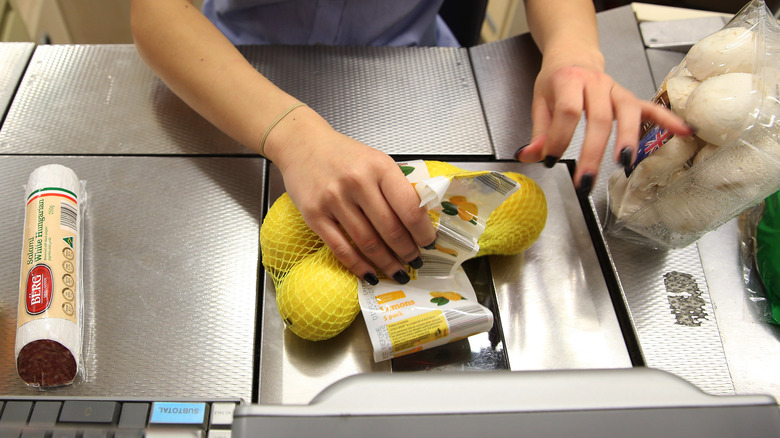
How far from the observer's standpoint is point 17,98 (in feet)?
2.56

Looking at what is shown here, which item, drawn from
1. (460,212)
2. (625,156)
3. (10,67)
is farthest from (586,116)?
(10,67)

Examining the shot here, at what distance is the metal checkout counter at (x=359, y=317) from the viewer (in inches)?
14.9

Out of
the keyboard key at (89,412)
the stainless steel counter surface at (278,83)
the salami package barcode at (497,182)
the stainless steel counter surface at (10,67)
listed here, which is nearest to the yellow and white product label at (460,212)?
the salami package barcode at (497,182)

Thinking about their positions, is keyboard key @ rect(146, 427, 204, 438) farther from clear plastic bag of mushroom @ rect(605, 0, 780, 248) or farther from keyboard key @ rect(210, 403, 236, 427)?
clear plastic bag of mushroom @ rect(605, 0, 780, 248)

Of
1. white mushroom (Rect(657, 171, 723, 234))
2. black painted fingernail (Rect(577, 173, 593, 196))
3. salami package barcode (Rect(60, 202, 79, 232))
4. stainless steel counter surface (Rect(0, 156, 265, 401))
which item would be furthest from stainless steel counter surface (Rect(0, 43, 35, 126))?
white mushroom (Rect(657, 171, 723, 234))

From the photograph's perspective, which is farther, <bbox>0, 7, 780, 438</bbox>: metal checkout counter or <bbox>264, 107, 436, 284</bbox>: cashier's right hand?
<bbox>264, 107, 436, 284</bbox>: cashier's right hand

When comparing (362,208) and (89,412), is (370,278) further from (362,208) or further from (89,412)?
(89,412)

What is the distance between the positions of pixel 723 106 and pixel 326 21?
68 centimetres

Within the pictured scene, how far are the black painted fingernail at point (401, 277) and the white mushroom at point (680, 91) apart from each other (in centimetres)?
33

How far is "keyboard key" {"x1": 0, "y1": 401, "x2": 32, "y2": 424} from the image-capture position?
0.47m

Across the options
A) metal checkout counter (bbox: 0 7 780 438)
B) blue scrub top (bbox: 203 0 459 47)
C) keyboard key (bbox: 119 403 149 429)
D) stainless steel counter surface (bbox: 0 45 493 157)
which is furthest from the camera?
blue scrub top (bbox: 203 0 459 47)

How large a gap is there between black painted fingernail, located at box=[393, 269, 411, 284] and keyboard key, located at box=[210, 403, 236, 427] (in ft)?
0.68

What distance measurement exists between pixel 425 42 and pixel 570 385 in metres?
0.86

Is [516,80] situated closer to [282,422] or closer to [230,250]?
[230,250]
